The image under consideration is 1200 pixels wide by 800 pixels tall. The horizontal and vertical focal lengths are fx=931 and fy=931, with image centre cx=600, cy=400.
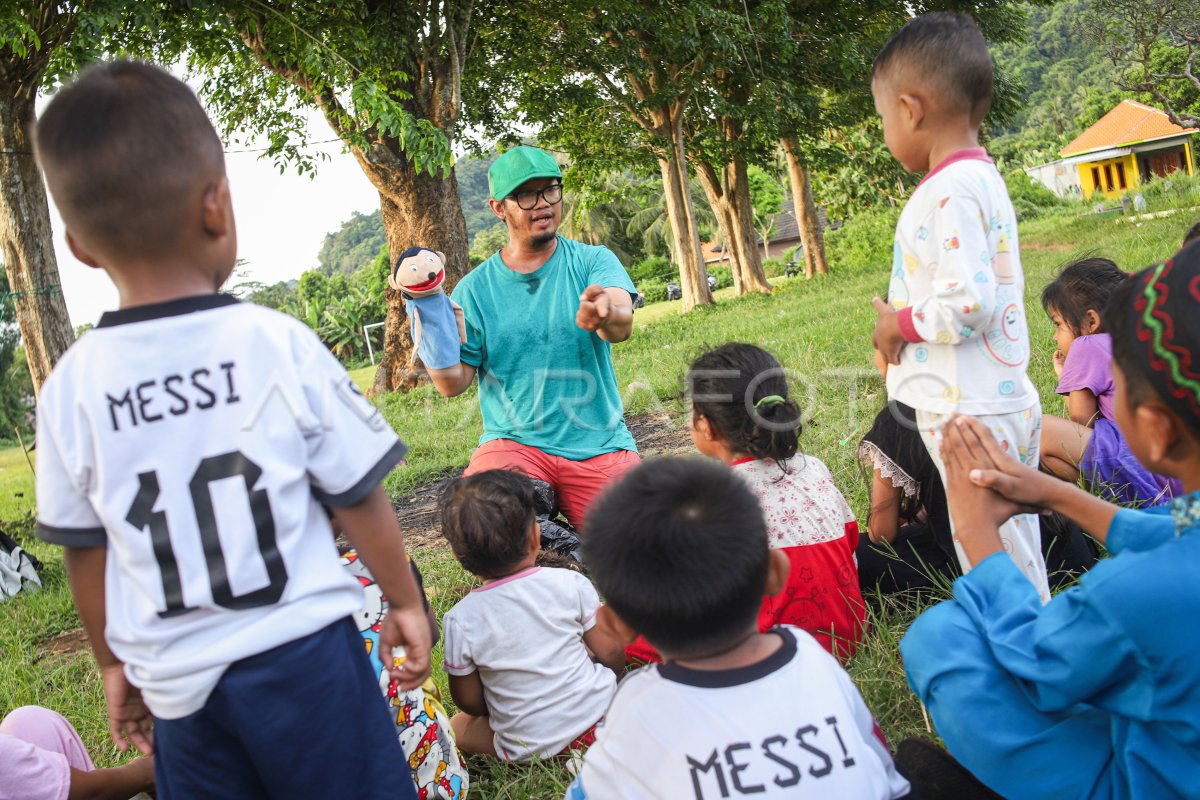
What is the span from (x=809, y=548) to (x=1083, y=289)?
55.5 inches

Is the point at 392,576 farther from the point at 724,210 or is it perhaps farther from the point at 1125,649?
the point at 724,210

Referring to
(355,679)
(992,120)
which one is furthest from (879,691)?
(992,120)

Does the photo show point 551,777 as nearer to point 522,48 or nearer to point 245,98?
point 245,98

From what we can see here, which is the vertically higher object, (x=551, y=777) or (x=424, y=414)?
(x=424, y=414)

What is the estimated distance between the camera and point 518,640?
2.23 m

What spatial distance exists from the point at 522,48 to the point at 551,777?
41.8 feet

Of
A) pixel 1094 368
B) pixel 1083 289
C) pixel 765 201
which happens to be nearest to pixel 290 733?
pixel 1094 368

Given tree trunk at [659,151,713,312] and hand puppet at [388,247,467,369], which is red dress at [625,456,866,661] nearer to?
hand puppet at [388,247,467,369]

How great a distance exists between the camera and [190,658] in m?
1.41

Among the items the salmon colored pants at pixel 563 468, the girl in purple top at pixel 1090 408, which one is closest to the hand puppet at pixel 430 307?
the salmon colored pants at pixel 563 468

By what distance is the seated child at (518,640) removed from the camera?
7.36 feet

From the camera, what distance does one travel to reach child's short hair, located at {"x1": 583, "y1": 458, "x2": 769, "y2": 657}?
1.43 meters

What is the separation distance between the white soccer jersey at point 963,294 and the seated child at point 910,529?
422 mm

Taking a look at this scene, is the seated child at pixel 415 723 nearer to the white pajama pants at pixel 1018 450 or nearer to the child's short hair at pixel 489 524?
the child's short hair at pixel 489 524
